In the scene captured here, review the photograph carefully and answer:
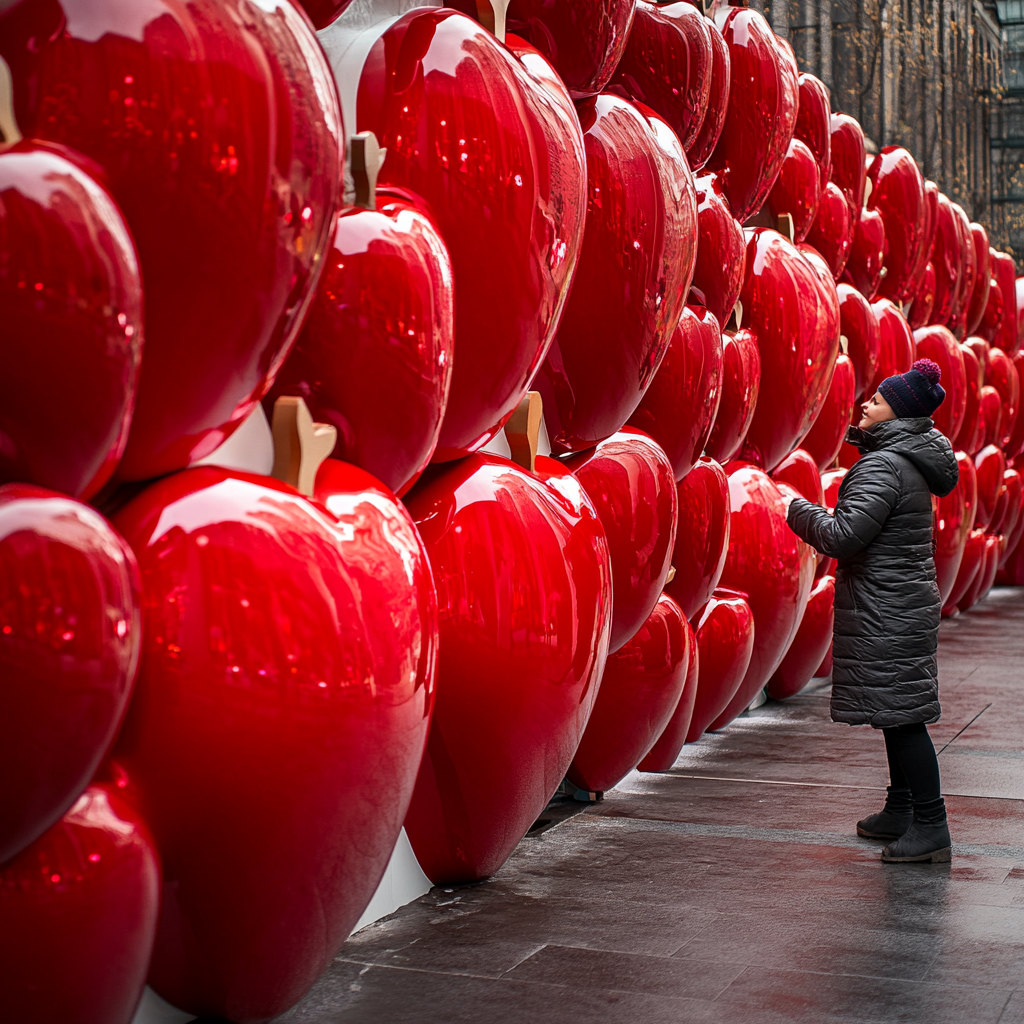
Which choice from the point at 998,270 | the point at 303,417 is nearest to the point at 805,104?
the point at 303,417

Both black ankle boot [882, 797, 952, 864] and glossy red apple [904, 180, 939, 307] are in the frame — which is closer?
black ankle boot [882, 797, 952, 864]

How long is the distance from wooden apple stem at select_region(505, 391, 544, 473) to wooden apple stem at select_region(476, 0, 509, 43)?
2.56 feet

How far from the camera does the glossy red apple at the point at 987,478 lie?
27.2ft

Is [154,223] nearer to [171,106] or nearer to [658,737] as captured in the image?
[171,106]

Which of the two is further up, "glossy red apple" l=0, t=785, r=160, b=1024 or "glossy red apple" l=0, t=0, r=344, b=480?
"glossy red apple" l=0, t=0, r=344, b=480

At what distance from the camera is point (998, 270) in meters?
9.24

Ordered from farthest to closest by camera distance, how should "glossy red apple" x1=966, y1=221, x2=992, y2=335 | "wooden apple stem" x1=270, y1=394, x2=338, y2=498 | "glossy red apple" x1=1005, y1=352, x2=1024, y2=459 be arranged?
"glossy red apple" x1=1005, y1=352, x2=1024, y2=459 → "glossy red apple" x1=966, y1=221, x2=992, y2=335 → "wooden apple stem" x1=270, y1=394, x2=338, y2=498

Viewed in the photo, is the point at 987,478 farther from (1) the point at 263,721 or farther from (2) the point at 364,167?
(1) the point at 263,721

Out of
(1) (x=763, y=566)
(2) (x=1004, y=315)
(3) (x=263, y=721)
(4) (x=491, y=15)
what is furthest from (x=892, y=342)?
(3) (x=263, y=721)

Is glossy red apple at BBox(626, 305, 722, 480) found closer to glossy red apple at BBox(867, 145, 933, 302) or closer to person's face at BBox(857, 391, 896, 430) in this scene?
person's face at BBox(857, 391, 896, 430)

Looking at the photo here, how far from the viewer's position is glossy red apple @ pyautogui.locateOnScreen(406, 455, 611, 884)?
2742 millimetres

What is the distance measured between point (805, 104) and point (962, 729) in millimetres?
2434

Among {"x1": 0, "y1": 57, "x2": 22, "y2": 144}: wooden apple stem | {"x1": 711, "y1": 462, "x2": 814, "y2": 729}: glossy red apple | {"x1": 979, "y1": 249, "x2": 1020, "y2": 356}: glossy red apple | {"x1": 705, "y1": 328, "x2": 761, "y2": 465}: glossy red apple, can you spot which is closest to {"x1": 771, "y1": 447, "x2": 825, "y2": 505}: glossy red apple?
{"x1": 711, "y1": 462, "x2": 814, "y2": 729}: glossy red apple

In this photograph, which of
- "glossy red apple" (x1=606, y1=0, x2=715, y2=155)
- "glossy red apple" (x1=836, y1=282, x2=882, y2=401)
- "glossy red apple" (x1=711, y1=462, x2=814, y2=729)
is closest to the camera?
"glossy red apple" (x1=606, y1=0, x2=715, y2=155)
